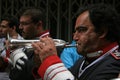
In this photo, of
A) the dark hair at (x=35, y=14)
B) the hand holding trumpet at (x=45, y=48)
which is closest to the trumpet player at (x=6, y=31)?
the dark hair at (x=35, y=14)

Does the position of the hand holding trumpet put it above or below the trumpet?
above

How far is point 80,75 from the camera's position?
220cm

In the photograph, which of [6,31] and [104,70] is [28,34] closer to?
[104,70]

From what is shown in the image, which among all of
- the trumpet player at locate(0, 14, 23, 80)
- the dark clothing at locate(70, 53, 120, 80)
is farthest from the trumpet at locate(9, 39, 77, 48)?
the trumpet player at locate(0, 14, 23, 80)

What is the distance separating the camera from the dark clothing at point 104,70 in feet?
6.56

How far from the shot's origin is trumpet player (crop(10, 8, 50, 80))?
10.2 ft

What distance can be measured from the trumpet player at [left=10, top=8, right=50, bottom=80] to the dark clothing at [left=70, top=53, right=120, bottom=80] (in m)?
0.93

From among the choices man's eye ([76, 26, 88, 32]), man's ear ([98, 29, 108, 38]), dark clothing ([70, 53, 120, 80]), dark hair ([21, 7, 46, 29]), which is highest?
man's eye ([76, 26, 88, 32])

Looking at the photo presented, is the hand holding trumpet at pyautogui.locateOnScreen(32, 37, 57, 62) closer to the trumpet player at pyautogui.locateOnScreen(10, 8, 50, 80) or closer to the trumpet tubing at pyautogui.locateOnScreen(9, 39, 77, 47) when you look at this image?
the trumpet tubing at pyautogui.locateOnScreen(9, 39, 77, 47)

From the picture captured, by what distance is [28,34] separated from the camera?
353 cm

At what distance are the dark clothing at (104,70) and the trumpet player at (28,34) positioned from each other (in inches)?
36.6

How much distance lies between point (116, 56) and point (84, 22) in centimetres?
28

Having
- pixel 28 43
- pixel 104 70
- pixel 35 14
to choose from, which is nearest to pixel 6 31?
pixel 35 14

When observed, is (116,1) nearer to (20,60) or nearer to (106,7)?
(20,60)
